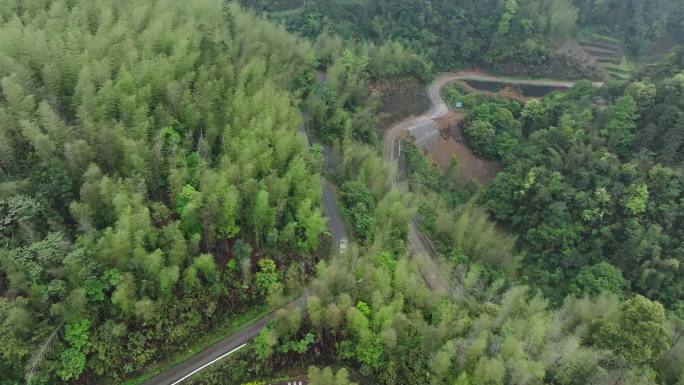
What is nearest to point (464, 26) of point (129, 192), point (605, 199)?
point (605, 199)

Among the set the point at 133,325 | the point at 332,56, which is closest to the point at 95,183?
the point at 133,325

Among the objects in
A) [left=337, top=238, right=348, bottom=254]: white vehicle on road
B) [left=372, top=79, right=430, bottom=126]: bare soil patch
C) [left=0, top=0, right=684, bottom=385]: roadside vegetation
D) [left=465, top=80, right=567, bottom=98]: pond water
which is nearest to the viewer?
[left=0, top=0, right=684, bottom=385]: roadside vegetation

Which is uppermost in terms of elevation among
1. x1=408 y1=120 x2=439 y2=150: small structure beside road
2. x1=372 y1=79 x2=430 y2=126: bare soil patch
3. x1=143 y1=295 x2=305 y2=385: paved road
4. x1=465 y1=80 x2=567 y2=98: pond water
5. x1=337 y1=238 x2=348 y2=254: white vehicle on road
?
x1=465 y1=80 x2=567 y2=98: pond water

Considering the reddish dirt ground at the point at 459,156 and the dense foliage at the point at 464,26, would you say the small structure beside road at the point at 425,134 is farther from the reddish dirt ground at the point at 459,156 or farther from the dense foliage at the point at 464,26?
the dense foliage at the point at 464,26

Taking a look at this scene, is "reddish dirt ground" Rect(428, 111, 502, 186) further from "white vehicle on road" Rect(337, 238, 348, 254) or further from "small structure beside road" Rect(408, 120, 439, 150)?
"white vehicle on road" Rect(337, 238, 348, 254)

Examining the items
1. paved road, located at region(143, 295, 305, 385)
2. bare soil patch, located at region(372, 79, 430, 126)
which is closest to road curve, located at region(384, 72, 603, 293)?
bare soil patch, located at region(372, 79, 430, 126)

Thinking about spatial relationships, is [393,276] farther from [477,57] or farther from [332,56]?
[477,57]

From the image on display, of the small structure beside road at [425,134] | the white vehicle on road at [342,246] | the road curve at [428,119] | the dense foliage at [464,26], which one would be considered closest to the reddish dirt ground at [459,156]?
the small structure beside road at [425,134]
